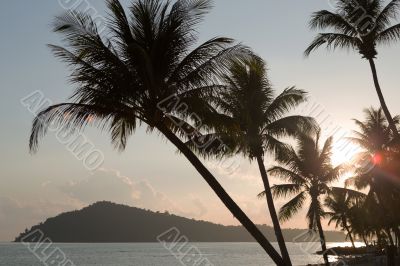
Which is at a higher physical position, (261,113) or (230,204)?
(261,113)

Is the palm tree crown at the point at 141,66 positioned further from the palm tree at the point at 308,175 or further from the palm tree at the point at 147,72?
the palm tree at the point at 308,175

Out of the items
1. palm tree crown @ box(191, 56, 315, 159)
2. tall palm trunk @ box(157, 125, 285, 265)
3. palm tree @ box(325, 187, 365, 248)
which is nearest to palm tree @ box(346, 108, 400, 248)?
palm tree @ box(325, 187, 365, 248)

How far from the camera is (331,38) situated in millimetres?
20578

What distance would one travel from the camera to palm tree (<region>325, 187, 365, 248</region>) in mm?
32706

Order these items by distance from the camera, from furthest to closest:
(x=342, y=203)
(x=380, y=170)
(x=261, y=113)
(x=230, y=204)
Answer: (x=342, y=203), (x=380, y=170), (x=261, y=113), (x=230, y=204)

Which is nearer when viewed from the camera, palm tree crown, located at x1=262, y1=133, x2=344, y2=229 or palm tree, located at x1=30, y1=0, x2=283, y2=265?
palm tree, located at x1=30, y1=0, x2=283, y2=265

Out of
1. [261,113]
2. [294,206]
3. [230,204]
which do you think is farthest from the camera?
[294,206]

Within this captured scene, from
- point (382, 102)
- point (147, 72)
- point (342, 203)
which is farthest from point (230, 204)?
point (342, 203)

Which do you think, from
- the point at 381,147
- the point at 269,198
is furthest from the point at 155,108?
the point at 381,147

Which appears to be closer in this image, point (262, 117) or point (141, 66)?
point (141, 66)

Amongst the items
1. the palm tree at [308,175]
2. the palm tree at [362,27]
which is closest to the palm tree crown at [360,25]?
the palm tree at [362,27]

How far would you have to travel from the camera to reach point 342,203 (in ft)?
181

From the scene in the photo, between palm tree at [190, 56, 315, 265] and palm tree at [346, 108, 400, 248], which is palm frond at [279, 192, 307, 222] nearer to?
palm tree at [346, 108, 400, 248]

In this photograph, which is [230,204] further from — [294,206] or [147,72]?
[294,206]
